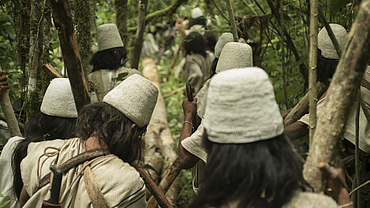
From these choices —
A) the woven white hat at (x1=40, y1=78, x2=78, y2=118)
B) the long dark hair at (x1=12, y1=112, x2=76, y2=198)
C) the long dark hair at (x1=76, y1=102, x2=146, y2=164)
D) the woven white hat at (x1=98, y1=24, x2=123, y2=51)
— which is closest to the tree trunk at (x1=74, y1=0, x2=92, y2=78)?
the woven white hat at (x1=98, y1=24, x2=123, y2=51)

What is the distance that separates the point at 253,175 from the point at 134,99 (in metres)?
1.04

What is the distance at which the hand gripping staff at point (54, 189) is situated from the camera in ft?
5.11

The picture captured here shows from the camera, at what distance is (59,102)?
7.39 ft

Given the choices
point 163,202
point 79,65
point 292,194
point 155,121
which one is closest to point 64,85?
point 79,65

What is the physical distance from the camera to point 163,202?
2367 mm

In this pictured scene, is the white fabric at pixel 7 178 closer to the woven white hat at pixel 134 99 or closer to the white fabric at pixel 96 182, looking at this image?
the white fabric at pixel 96 182

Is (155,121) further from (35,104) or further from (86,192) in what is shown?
(86,192)

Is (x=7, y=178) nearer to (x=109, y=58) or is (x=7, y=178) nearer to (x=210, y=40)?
(x=109, y=58)

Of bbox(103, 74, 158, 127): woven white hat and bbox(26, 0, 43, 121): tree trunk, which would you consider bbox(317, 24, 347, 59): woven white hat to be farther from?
bbox(26, 0, 43, 121): tree trunk

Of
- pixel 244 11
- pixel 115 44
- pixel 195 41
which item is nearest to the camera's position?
pixel 115 44

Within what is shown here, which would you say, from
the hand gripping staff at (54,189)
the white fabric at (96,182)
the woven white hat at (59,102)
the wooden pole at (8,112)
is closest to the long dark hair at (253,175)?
the white fabric at (96,182)

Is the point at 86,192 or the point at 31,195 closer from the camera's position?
the point at 86,192

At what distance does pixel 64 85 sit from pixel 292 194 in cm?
184

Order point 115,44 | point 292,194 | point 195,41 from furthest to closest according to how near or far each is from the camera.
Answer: point 195,41
point 115,44
point 292,194
